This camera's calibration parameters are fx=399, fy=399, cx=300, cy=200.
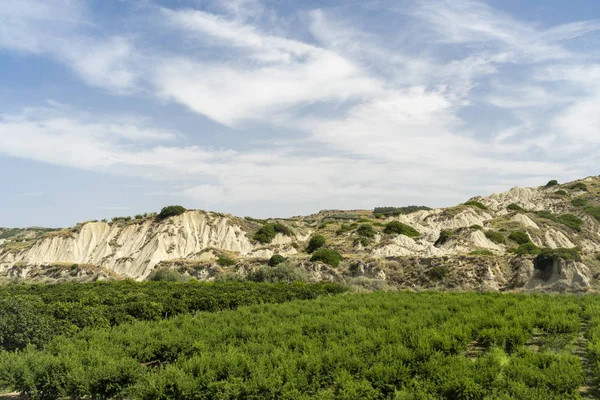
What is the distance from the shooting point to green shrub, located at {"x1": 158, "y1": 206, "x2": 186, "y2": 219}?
6994 centimetres

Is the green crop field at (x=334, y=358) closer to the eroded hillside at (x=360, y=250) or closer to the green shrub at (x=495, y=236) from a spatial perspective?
the eroded hillside at (x=360, y=250)

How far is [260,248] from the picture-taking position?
63.3 metres

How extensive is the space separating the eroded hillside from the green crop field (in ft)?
84.6

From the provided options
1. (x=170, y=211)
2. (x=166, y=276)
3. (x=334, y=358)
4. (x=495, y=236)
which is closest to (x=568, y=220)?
(x=495, y=236)

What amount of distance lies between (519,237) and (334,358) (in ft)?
209

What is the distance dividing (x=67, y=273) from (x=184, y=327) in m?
47.5

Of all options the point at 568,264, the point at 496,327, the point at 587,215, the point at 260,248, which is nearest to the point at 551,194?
the point at 587,215

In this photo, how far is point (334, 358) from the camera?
34.6 ft

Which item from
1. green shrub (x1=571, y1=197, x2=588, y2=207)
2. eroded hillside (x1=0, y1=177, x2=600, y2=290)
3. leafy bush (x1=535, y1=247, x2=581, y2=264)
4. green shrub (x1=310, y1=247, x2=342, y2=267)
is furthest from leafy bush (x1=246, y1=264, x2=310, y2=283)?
green shrub (x1=571, y1=197, x2=588, y2=207)

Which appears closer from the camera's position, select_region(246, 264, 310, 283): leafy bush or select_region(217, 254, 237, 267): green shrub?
select_region(246, 264, 310, 283): leafy bush

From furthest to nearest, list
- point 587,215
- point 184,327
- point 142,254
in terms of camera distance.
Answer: point 587,215 < point 142,254 < point 184,327

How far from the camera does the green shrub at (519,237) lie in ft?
209

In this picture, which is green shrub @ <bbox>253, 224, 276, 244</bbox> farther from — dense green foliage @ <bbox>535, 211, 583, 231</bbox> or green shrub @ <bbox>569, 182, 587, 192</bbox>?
green shrub @ <bbox>569, 182, 587, 192</bbox>

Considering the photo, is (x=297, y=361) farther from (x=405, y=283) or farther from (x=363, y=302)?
(x=405, y=283)
